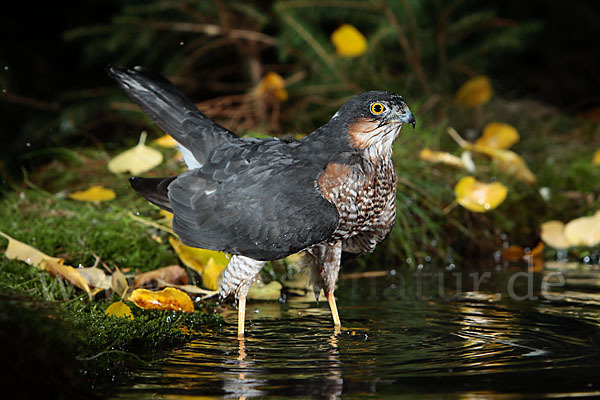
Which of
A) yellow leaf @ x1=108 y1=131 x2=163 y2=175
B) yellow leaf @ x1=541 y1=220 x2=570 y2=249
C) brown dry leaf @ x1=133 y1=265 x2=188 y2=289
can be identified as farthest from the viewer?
yellow leaf @ x1=541 y1=220 x2=570 y2=249

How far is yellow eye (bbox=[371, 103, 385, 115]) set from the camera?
3586 mm

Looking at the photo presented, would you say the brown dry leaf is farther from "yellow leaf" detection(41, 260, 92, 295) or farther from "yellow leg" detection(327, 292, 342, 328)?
"yellow leg" detection(327, 292, 342, 328)

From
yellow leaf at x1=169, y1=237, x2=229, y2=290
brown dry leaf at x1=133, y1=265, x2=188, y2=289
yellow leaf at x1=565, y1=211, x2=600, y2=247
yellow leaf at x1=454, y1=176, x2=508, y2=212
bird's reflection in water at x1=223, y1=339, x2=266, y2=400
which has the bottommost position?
bird's reflection in water at x1=223, y1=339, x2=266, y2=400

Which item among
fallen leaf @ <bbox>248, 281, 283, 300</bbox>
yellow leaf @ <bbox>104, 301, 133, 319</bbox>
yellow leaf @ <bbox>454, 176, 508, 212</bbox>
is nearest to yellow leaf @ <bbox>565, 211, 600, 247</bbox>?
yellow leaf @ <bbox>454, 176, 508, 212</bbox>

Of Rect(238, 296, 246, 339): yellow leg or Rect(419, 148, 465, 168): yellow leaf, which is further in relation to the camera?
Rect(419, 148, 465, 168): yellow leaf

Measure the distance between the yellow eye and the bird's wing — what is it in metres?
0.37

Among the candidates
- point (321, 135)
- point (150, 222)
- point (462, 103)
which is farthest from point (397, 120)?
point (462, 103)

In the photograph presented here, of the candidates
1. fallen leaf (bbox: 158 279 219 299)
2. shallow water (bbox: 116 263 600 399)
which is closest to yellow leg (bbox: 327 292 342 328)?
shallow water (bbox: 116 263 600 399)

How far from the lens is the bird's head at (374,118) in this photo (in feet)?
11.7

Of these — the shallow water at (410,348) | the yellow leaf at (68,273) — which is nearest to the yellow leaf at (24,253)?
the yellow leaf at (68,273)

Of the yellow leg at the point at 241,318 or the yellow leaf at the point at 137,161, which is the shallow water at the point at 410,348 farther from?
the yellow leaf at the point at 137,161

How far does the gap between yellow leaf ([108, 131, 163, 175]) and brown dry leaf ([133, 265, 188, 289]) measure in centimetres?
103

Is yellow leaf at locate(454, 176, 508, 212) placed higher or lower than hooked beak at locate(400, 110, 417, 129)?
lower

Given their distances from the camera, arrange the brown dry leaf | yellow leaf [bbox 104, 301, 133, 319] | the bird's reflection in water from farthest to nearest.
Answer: the brown dry leaf < yellow leaf [bbox 104, 301, 133, 319] < the bird's reflection in water
